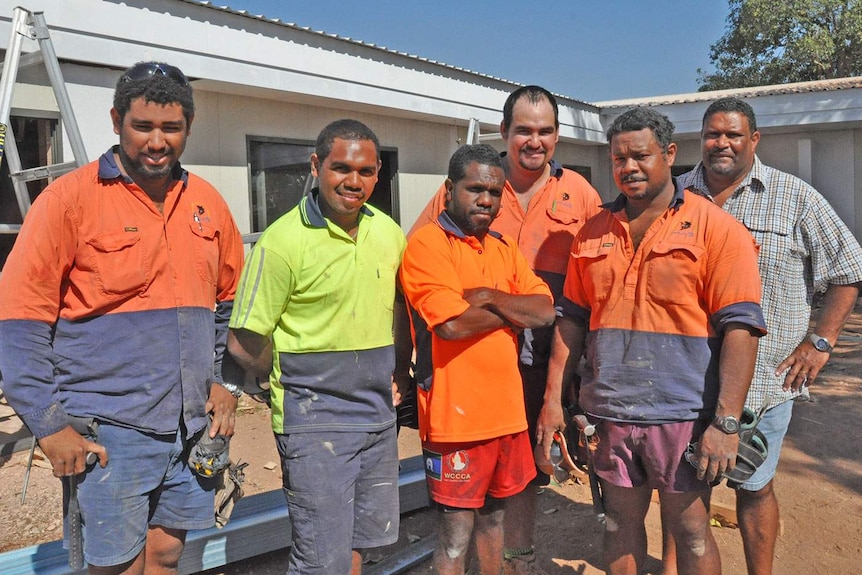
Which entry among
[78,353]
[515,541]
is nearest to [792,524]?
[515,541]

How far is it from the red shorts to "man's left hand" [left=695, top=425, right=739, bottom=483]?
0.66 meters

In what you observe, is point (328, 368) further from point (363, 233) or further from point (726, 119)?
point (726, 119)

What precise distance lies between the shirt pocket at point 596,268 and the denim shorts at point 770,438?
99cm

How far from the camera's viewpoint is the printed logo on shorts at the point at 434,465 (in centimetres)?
251

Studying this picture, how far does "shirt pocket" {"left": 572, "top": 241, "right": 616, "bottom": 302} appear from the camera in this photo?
2.47 metres

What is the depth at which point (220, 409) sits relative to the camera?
2.36 meters

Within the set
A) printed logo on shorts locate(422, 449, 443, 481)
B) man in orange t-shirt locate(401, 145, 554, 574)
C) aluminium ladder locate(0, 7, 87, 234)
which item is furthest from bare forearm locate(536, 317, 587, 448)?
aluminium ladder locate(0, 7, 87, 234)

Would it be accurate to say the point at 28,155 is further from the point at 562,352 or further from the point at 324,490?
the point at 562,352

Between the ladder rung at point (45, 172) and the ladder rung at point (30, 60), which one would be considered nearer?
the ladder rung at point (45, 172)

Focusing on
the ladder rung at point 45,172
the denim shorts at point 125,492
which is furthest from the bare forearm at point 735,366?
the ladder rung at point 45,172

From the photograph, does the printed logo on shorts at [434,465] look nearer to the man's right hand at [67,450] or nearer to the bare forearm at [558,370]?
the bare forearm at [558,370]

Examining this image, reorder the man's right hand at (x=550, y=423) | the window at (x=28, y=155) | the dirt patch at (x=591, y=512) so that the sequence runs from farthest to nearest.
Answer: the window at (x=28, y=155)
the dirt patch at (x=591, y=512)
the man's right hand at (x=550, y=423)

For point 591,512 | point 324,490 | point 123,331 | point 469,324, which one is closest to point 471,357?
point 469,324

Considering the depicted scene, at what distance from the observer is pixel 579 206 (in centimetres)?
300
